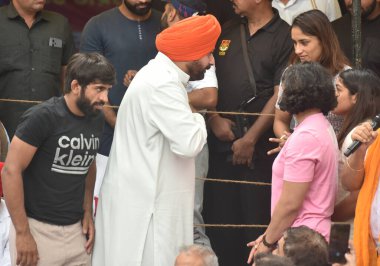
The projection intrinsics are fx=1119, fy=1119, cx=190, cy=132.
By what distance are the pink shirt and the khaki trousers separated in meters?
1.18

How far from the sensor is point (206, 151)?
24.5ft

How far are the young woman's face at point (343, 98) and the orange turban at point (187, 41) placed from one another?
76 centimetres

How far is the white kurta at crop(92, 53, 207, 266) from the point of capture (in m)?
6.14

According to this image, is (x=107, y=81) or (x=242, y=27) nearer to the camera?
(x=107, y=81)

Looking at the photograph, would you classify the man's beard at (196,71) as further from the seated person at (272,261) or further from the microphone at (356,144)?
the seated person at (272,261)

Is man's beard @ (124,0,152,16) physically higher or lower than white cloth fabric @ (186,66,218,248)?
higher

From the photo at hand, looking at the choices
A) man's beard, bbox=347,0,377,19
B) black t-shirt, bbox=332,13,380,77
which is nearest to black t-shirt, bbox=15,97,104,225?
black t-shirt, bbox=332,13,380,77

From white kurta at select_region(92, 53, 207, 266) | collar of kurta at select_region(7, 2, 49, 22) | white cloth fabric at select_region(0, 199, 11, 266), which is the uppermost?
collar of kurta at select_region(7, 2, 49, 22)

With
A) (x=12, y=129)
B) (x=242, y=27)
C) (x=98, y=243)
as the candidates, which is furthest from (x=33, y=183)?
(x=242, y=27)

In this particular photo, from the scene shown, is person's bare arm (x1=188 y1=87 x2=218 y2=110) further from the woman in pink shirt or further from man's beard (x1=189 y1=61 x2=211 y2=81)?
the woman in pink shirt

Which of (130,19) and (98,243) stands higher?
(130,19)

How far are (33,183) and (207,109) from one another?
1.65 m

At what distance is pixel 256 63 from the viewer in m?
7.39

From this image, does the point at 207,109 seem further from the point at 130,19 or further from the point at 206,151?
the point at 130,19
